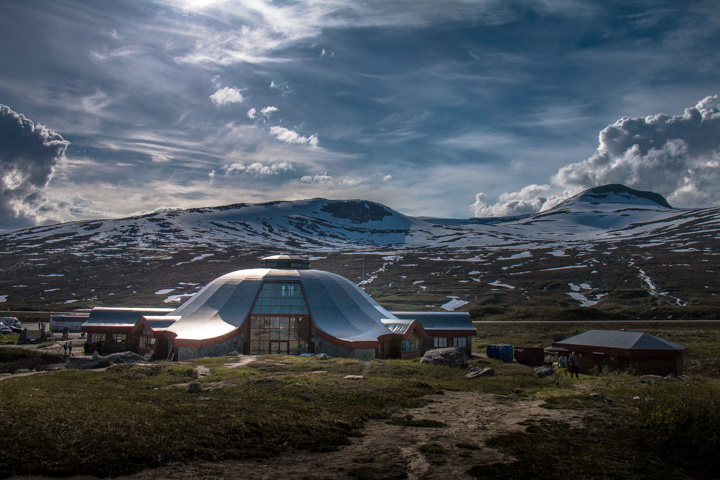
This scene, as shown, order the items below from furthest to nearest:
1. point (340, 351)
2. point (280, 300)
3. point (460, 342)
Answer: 1. point (460, 342)
2. point (280, 300)
3. point (340, 351)

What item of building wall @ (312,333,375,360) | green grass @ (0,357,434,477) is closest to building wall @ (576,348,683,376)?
building wall @ (312,333,375,360)

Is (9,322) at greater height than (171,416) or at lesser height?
greater

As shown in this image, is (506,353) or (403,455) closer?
(403,455)

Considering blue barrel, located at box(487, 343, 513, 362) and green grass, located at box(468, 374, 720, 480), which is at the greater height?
green grass, located at box(468, 374, 720, 480)

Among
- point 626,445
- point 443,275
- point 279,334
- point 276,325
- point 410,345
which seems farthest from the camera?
point 443,275

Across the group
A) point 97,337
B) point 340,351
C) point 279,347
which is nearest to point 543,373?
point 340,351

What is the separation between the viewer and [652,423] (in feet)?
61.7

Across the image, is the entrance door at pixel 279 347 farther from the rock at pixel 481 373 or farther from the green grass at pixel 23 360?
the rock at pixel 481 373

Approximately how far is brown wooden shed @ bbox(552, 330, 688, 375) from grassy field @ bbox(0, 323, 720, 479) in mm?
9951

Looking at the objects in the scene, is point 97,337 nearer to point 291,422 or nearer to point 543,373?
point 291,422

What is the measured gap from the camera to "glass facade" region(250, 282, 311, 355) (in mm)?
50312

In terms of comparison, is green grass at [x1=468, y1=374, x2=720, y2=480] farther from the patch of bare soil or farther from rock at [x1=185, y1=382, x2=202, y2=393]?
rock at [x1=185, y1=382, x2=202, y2=393]

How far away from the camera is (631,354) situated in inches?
1607

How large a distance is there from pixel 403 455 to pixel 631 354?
32386mm
